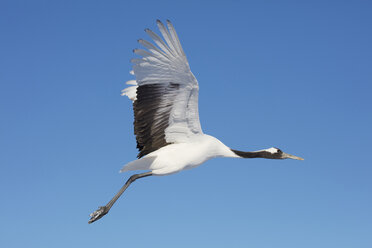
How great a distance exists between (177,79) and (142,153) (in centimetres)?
198

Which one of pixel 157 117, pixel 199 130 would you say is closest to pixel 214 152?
pixel 199 130

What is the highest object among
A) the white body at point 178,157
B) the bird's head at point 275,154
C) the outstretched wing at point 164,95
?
the outstretched wing at point 164,95

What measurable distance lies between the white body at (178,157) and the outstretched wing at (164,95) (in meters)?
0.18

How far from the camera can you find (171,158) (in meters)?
10.4

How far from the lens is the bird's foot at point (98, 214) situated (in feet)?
32.8

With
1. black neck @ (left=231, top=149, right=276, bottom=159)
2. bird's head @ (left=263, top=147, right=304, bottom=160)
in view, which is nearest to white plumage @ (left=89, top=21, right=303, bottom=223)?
black neck @ (left=231, top=149, right=276, bottom=159)

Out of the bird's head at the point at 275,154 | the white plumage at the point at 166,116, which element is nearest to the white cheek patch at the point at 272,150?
the bird's head at the point at 275,154

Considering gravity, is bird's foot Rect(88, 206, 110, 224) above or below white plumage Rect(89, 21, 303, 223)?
below

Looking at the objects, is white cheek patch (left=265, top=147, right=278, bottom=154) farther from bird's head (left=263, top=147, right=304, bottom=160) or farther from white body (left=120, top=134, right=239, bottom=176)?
white body (left=120, top=134, right=239, bottom=176)

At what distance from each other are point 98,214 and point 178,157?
2.12 metres

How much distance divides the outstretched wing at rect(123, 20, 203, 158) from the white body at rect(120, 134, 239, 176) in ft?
0.59

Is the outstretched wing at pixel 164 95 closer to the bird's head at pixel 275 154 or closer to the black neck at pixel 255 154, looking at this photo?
the black neck at pixel 255 154

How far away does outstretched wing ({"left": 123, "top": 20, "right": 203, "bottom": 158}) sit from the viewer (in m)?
9.55

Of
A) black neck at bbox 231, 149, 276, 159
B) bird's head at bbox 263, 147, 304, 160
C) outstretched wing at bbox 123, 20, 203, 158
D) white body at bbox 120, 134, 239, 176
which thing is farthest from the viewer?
bird's head at bbox 263, 147, 304, 160
